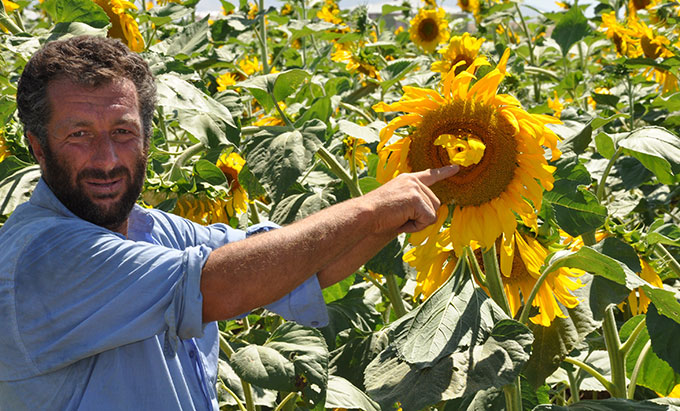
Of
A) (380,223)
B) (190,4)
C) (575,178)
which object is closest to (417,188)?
(380,223)

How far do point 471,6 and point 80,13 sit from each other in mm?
3392

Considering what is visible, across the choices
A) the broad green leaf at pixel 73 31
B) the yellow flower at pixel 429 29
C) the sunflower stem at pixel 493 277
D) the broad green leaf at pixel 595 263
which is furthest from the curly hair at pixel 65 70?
the yellow flower at pixel 429 29

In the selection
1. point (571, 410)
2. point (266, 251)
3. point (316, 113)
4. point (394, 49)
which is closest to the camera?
point (266, 251)

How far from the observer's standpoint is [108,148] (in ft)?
4.30

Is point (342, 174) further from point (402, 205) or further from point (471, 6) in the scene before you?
point (471, 6)

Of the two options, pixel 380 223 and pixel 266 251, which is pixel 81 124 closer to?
pixel 266 251

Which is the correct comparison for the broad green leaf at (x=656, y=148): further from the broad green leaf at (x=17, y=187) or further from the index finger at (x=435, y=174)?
the broad green leaf at (x=17, y=187)

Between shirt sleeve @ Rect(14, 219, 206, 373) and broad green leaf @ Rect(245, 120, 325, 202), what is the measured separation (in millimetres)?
463

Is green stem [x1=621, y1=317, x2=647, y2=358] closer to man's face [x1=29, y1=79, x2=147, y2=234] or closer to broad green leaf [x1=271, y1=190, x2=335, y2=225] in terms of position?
broad green leaf [x1=271, y1=190, x2=335, y2=225]

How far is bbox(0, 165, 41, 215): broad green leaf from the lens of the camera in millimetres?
1687

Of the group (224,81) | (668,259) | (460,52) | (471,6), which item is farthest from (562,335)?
(471,6)

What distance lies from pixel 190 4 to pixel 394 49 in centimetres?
112

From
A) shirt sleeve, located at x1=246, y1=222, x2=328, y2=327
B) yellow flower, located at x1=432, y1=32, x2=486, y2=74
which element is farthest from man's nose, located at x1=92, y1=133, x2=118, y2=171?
yellow flower, located at x1=432, y1=32, x2=486, y2=74

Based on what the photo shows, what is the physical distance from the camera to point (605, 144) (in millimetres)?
1697
